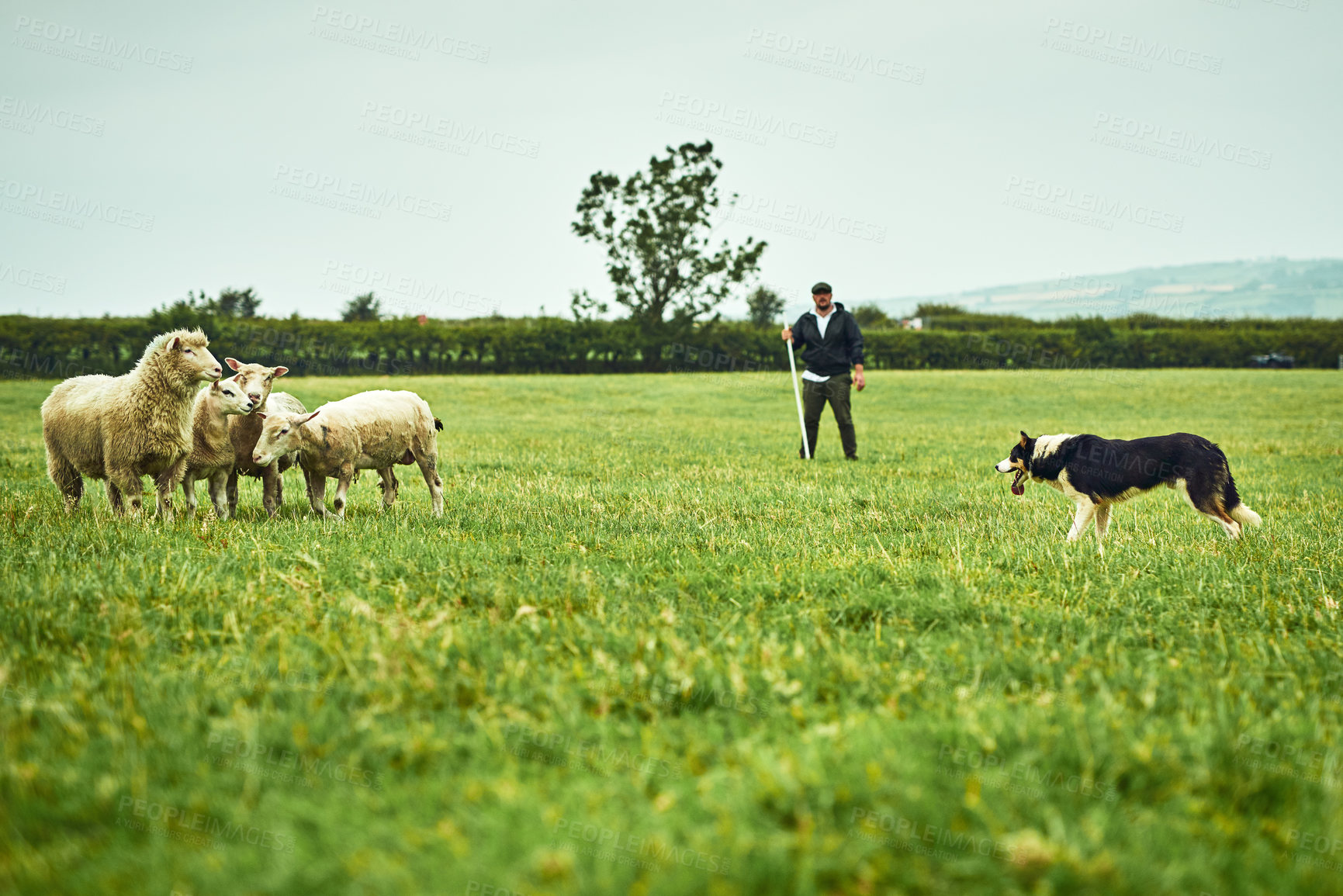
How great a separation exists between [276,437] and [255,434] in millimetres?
984

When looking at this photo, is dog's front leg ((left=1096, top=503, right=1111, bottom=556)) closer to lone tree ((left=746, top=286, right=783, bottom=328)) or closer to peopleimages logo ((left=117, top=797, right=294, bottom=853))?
peopleimages logo ((left=117, top=797, right=294, bottom=853))

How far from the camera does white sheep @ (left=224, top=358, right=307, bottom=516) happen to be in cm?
754

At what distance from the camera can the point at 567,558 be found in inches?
216

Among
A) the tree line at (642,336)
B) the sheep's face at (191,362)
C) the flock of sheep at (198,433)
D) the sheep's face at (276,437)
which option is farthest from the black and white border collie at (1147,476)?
the tree line at (642,336)

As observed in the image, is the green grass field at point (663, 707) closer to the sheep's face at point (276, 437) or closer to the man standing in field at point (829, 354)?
the sheep's face at point (276, 437)

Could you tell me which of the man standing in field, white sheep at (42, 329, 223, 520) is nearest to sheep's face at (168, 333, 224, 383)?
white sheep at (42, 329, 223, 520)

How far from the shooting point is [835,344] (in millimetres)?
13273

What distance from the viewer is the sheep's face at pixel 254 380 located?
7461 millimetres

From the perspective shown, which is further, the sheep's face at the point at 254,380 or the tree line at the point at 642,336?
the tree line at the point at 642,336

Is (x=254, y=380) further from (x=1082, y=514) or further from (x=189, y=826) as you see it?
(x=1082, y=514)

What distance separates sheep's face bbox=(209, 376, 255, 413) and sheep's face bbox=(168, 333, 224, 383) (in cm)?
11

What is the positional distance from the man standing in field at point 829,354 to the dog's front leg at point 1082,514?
6.17 m

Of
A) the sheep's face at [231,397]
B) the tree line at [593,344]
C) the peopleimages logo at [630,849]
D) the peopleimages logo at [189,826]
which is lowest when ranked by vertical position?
the peopleimages logo at [630,849]

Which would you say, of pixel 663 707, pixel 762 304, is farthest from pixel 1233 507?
pixel 762 304
